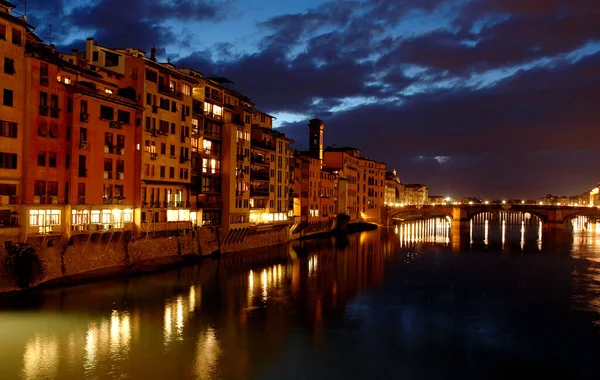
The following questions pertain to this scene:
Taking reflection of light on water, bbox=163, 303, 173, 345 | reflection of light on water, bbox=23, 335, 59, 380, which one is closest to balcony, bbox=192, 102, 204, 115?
reflection of light on water, bbox=163, 303, 173, 345

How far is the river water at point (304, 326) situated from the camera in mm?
22891

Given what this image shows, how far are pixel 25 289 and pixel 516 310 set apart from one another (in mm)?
34289

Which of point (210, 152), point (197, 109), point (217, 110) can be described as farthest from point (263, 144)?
point (197, 109)

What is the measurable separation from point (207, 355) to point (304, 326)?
747 cm

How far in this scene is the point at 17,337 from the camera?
24.8 m

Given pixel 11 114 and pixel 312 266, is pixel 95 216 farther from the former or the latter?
pixel 312 266

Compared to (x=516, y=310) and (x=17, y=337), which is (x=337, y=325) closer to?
(x=516, y=310)

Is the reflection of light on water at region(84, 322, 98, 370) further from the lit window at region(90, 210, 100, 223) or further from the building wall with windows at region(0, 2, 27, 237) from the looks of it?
the lit window at region(90, 210, 100, 223)

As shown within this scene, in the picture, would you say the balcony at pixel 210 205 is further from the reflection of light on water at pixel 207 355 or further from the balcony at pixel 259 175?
the reflection of light on water at pixel 207 355

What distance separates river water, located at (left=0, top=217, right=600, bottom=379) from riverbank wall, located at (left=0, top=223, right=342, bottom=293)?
1556mm

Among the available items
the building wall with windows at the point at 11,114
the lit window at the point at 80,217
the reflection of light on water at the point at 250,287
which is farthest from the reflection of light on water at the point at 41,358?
the reflection of light on water at the point at 250,287

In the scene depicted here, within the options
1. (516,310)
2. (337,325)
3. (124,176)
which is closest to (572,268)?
(516,310)

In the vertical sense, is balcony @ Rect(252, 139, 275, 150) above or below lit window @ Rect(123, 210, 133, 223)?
above

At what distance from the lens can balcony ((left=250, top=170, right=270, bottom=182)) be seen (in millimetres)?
62531
